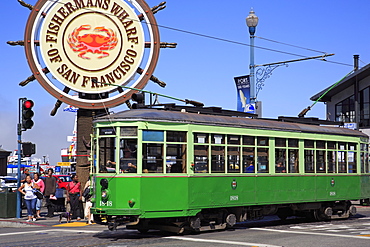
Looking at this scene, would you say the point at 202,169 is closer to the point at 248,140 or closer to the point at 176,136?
the point at 176,136

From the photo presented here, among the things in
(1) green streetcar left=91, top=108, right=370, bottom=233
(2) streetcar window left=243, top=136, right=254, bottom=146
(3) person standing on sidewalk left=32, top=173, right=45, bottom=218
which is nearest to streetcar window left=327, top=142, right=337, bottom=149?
(1) green streetcar left=91, top=108, right=370, bottom=233

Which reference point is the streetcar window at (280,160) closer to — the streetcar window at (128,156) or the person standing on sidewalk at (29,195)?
the streetcar window at (128,156)

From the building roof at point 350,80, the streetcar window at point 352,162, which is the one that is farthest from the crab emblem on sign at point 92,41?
the building roof at point 350,80

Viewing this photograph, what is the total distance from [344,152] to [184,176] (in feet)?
23.9

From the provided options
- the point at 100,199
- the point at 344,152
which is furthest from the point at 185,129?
the point at 344,152

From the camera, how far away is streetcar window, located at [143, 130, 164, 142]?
14362 mm

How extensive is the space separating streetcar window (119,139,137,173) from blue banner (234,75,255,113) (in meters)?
10.5

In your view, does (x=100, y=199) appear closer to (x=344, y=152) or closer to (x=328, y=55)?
(x=344, y=152)

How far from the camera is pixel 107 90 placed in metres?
22.0

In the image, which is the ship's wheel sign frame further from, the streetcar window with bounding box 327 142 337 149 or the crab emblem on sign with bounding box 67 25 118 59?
the streetcar window with bounding box 327 142 337 149

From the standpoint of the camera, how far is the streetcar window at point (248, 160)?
16.3 meters

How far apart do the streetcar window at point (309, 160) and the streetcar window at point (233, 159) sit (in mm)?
2997

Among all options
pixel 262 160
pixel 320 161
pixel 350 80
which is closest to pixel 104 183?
pixel 262 160

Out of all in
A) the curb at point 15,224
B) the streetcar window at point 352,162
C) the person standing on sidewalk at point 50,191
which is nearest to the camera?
the curb at point 15,224
